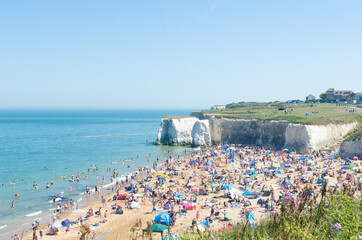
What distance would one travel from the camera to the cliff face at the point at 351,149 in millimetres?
42438

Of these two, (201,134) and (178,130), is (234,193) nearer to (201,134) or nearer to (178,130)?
(201,134)

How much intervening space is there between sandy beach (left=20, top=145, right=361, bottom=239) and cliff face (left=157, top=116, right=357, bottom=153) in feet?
11.5

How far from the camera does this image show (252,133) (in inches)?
2424

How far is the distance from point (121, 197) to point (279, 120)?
35247mm

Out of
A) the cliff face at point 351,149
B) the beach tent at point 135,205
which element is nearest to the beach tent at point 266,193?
the beach tent at point 135,205

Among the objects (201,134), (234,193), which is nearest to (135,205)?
(234,193)

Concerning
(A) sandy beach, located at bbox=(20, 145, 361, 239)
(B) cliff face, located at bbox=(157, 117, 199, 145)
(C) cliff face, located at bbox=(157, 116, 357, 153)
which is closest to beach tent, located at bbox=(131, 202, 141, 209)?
(A) sandy beach, located at bbox=(20, 145, 361, 239)

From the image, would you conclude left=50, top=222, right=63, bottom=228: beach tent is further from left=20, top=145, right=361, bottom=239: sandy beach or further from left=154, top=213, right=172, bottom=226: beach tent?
left=154, top=213, right=172, bottom=226: beach tent

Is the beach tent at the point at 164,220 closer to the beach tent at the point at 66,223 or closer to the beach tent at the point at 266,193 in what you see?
the beach tent at the point at 66,223

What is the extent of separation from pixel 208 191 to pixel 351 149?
78.7 feet

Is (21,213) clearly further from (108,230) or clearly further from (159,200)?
(159,200)

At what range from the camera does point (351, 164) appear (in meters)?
37.1

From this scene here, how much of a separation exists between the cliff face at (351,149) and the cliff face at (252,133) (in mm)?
5250

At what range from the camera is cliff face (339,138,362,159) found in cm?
4244
